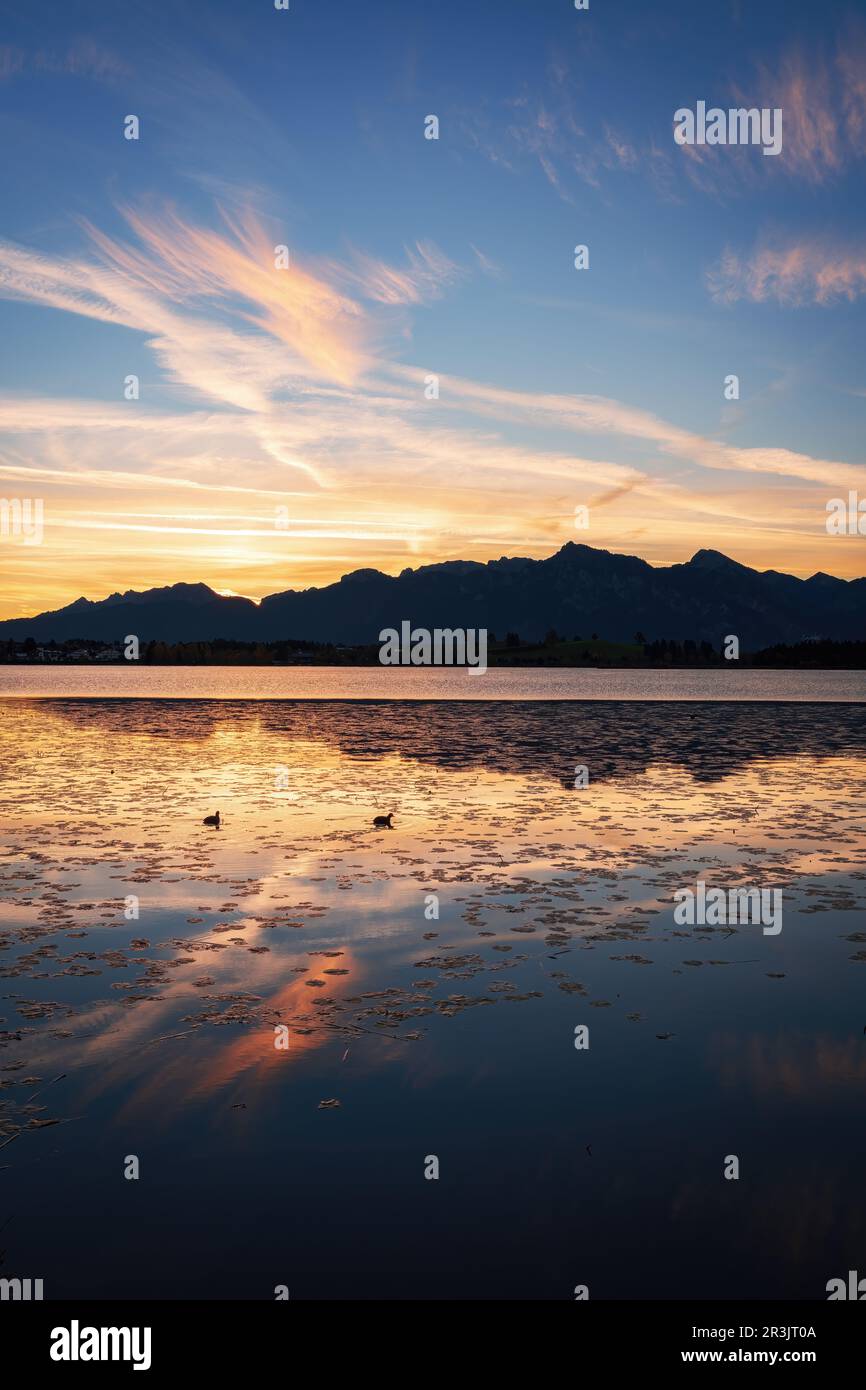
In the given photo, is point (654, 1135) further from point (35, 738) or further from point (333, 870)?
point (35, 738)

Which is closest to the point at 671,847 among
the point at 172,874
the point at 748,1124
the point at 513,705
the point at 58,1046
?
the point at 172,874

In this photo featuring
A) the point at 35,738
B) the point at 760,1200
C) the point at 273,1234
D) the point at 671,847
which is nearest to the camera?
the point at 273,1234

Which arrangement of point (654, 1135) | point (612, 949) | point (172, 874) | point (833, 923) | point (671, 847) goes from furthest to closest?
point (671, 847)
point (172, 874)
point (833, 923)
point (612, 949)
point (654, 1135)

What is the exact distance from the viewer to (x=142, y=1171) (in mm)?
9117

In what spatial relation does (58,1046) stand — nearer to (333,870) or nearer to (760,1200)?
(760,1200)

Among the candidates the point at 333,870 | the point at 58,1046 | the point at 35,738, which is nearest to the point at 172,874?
the point at 333,870

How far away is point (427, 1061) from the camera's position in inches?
455

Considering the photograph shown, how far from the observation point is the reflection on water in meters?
8.05

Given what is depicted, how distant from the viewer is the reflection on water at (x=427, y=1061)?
26.4 ft

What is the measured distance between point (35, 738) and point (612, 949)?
52.5m
